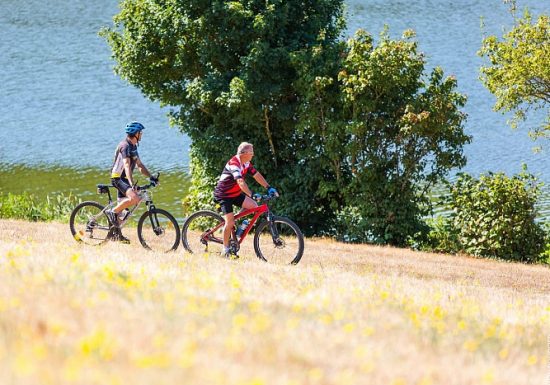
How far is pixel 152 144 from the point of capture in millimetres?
39719

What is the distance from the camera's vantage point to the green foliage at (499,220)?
73.5 feet

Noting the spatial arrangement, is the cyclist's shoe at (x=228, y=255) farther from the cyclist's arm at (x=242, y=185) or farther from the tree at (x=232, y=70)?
the tree at (x=232, y=70)

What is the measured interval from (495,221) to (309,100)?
6.02 meters

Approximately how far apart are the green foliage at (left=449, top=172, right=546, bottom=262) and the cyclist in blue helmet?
11.6 meters

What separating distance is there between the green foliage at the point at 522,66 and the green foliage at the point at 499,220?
446cm

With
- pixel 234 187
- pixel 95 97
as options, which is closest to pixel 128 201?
pixel 234 187

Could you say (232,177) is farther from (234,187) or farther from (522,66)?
(522,66)

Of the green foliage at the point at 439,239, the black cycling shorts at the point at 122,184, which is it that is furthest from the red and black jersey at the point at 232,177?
the green foliage at the point at 439,239

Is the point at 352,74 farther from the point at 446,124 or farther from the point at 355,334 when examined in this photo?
the point at 355,334

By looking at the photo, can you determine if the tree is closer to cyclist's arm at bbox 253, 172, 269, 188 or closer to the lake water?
the lake water

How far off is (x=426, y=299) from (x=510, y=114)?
37005mm

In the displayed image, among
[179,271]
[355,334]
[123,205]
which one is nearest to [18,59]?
[123,205]

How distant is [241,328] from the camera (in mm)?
6520

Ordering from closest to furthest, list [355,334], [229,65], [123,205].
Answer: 1. [355,334]
2. [123,205]
3. [229,65]
